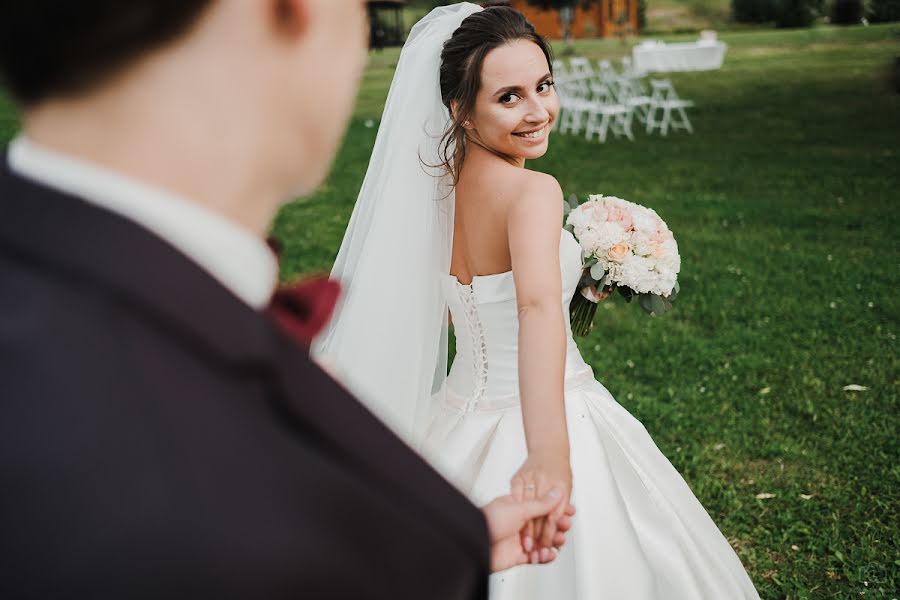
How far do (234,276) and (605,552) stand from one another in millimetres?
2059

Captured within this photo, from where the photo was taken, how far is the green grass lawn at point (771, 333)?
13.2ft

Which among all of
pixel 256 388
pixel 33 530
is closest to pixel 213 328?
pixel 256 388

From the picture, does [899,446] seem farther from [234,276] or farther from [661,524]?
[234,276]

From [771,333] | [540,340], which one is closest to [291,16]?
[540,340]

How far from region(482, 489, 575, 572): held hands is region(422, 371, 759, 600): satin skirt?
3.27ft

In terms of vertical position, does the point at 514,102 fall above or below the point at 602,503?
above

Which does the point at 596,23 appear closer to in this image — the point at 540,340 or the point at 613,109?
the point at 613,109

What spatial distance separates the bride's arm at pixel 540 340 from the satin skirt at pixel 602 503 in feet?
1.91

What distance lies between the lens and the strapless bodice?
9.09 ft

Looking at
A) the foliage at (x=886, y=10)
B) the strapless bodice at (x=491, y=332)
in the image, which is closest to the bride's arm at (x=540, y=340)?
the strapless bodice at (x=491, y=332)

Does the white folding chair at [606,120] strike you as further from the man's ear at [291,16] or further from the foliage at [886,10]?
the man's ear at [291,16]

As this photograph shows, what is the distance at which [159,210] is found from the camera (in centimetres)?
71

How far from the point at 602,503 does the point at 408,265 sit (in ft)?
3.35

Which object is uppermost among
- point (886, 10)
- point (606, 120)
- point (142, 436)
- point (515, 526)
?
point (142, 436)
